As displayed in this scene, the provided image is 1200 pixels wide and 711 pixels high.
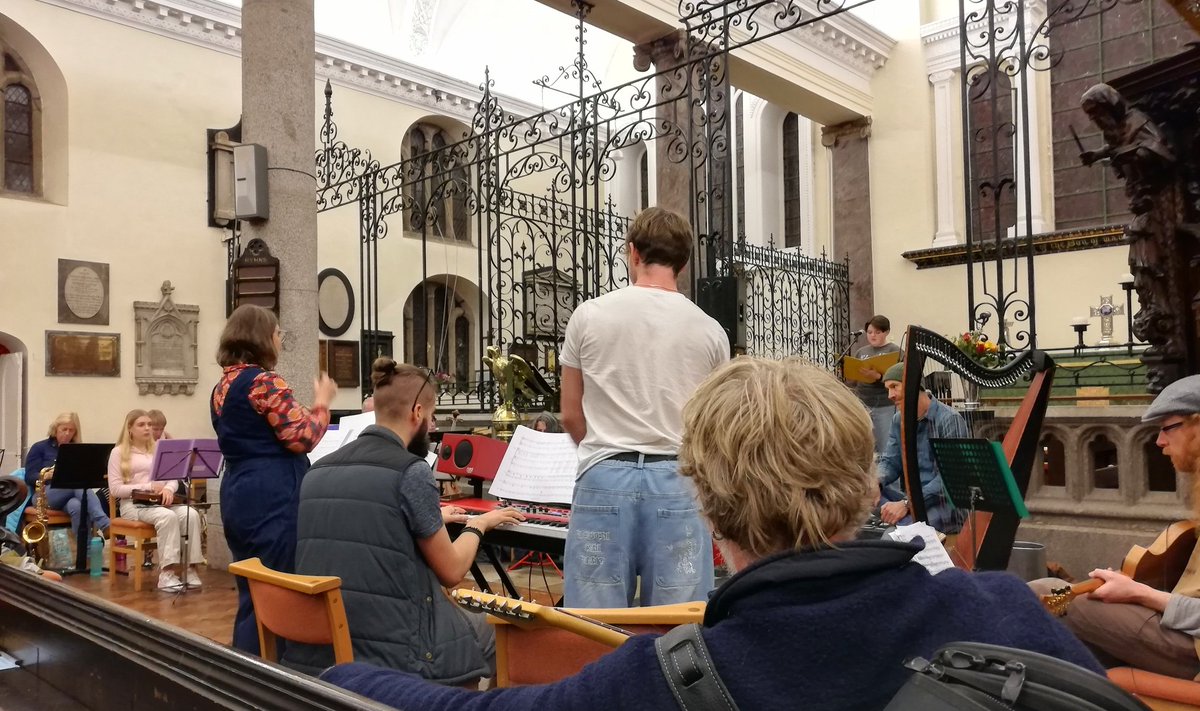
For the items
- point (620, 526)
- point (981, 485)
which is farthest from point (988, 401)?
point (620, 526)

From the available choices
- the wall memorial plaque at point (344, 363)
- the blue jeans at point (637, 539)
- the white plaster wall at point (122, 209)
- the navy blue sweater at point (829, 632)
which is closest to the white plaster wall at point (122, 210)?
the white plaster wall at point (122, 209)

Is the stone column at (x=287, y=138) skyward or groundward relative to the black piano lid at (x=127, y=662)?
skyward

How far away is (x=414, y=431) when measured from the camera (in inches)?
115

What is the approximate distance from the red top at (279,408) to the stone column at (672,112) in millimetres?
5919

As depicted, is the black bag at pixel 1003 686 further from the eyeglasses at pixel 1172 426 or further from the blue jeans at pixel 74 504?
the blue jeans at pixel 74 504

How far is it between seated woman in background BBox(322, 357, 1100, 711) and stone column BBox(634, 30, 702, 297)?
25.4 ft

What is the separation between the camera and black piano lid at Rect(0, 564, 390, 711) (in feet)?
4.39

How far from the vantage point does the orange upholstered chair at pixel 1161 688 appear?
2212mm

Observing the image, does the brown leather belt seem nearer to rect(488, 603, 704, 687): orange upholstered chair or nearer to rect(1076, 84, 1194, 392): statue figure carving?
rect(488, 603, 704, 687): orange upholstered chair

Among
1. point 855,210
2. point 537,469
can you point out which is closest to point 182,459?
point 537,469

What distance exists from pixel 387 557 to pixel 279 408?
1.00m

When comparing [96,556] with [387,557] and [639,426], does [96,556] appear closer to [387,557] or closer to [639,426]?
[387,557]

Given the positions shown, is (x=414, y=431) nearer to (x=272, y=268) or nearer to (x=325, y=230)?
(x=272, y=268)

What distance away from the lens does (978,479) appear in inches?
116
